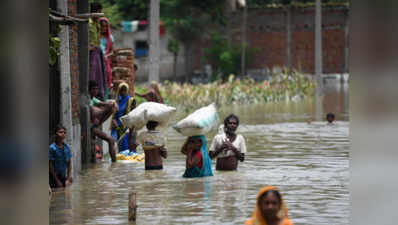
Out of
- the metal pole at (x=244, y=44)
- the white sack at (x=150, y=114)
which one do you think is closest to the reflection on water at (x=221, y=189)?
the white sack at (x=150, y=114)

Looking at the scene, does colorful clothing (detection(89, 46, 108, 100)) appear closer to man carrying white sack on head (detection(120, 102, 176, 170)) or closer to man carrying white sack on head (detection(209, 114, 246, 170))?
man carrying white sack on head (detection(120, 102, 176, 170))

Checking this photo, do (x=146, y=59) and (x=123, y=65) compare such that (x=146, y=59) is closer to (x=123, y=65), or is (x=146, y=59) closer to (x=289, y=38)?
(x=289, y=38)

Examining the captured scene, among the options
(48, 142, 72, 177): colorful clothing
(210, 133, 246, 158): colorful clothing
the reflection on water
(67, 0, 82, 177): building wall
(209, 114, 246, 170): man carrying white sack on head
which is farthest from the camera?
(67, 0, 82, 177): building wall

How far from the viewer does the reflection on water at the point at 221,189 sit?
29.1ft

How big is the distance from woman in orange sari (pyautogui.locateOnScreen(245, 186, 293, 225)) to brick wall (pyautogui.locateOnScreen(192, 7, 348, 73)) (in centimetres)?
3728

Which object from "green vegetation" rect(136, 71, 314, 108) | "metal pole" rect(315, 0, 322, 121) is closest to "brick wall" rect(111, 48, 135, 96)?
"green vegetation" rect(136, 71, 314, 108)

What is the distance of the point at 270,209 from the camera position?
257 inches

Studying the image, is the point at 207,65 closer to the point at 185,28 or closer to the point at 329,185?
the point at 185,28

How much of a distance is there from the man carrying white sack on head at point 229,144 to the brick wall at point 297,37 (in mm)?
31892

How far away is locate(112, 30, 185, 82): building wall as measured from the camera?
1740 inches

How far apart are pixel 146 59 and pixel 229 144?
32.6 metres
